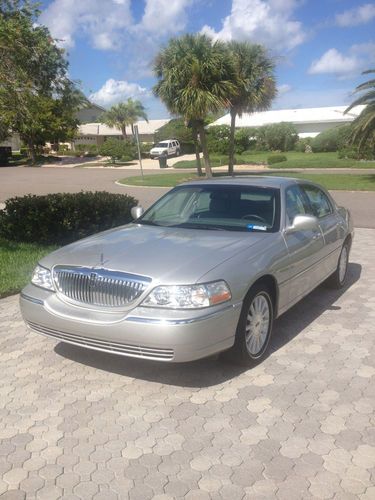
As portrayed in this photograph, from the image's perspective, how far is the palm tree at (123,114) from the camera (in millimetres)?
64938

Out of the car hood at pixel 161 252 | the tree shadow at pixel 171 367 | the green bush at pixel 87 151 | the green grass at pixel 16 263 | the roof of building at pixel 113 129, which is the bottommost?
the green bush at pixel 87 151

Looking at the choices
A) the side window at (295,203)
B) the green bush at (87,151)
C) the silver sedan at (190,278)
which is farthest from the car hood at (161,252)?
the green bush at (87,151)

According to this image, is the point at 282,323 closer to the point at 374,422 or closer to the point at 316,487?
the point at 374,422

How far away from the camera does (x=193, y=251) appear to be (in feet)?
13.5

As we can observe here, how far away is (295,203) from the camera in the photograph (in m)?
5.34

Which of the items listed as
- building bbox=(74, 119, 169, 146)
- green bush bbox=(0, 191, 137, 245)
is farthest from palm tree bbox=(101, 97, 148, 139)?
green bush bbox=(0, 191, 137, 245)

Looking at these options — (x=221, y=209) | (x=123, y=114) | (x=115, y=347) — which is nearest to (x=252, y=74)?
(x=221, y=209)

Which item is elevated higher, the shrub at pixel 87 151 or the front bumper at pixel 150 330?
the front bumper at pixel 150 330

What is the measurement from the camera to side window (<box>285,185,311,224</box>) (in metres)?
5.10

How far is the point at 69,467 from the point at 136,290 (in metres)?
1.25

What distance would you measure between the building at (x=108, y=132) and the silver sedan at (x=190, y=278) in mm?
67165

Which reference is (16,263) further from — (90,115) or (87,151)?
(90,115)

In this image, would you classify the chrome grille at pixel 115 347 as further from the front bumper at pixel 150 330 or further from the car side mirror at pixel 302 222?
the car side mirror at pixel 302 222

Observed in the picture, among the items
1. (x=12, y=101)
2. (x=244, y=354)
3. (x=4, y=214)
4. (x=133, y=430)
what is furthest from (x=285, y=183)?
(x=4, y=214)
